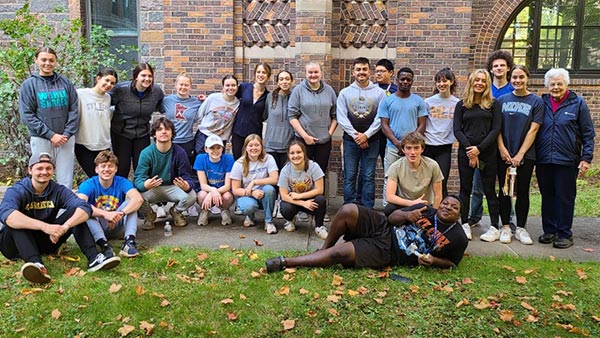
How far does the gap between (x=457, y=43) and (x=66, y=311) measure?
20.9 ft

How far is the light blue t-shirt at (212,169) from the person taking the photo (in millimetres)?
6156

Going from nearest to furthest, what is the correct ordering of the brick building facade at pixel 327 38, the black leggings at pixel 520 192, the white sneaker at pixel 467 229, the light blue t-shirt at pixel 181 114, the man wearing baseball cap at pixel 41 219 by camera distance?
the man wearing baseball cap at pixel 41 219
the black leggings at pixel 520 192
the white sneaker at pixel 467 229
the light blue t-shirt at pixel 181 114
the brick building facade at pixel 327 38

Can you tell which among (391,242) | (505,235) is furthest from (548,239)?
(391,242)

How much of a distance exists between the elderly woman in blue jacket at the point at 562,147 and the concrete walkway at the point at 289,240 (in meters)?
0.24

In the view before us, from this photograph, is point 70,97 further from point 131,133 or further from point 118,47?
point 118,47

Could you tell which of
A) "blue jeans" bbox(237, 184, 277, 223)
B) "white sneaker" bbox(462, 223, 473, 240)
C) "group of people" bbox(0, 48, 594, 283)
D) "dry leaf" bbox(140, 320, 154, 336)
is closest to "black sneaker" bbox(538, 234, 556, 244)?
"group of people" bbox(0, 48, 594, 283)

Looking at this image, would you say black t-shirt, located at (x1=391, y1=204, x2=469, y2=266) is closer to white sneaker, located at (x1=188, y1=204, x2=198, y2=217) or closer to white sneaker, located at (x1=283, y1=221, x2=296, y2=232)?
white sneaker, located at (x1=283, y1=221, x2=296, y2=232)

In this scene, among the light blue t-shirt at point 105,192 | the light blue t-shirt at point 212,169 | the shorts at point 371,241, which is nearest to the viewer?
the shorts at point 371,241

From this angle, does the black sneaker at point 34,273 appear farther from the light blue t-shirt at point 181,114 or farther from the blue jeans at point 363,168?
the blue jeans at point 363,168

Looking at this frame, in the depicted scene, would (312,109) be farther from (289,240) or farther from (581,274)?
(581,274)

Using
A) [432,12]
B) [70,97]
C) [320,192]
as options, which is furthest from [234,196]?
[432,12]

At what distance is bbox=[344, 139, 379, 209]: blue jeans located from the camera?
638 centimetres

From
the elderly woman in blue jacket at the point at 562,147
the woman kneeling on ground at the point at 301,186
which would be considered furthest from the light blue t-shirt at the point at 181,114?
the elderly woman in blue jacket at the point at 562,147

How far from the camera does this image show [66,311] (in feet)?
12.5
